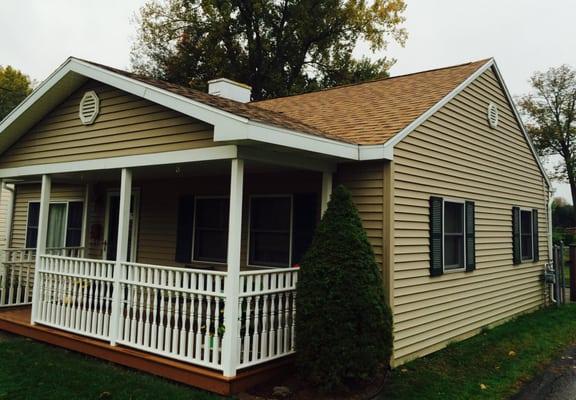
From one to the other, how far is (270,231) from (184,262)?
6.80ft

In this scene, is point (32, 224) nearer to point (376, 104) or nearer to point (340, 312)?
point (376, 104)

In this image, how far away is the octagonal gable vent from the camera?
683cm

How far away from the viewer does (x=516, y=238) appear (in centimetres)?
956

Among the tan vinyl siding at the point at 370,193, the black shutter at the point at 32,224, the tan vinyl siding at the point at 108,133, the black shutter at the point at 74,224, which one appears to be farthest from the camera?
the black shutter at the point at 32,224

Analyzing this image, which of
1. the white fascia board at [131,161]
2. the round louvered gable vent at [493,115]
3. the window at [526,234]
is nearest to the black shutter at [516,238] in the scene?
the window at [526,234]

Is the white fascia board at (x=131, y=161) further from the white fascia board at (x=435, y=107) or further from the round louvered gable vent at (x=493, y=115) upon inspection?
the round louvered gable vent at (x=493, y=115)

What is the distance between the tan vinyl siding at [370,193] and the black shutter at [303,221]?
2.69 ft

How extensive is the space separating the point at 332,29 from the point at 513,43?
1388cm

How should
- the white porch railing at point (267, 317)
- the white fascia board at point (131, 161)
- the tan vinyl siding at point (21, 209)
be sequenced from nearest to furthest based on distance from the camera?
the white porch railing at point (267, 317)
the white fascia board at point (131, 161)
the tan vinyl siding at point (21, 209)

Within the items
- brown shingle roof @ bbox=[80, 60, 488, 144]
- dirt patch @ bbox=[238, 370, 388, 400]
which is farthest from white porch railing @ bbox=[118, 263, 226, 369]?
brown shingle roof @ bbox=[80, 60, 488, 144]

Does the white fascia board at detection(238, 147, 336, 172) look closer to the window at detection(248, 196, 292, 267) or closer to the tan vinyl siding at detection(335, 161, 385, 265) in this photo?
the tan vinyl siding at detection(335, 161, 385, 265)

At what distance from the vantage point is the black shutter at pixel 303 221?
22.5ft

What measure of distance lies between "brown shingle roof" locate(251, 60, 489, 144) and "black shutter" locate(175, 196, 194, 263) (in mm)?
2686

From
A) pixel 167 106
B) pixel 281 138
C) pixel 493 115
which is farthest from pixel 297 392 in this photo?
pixel 493 115
